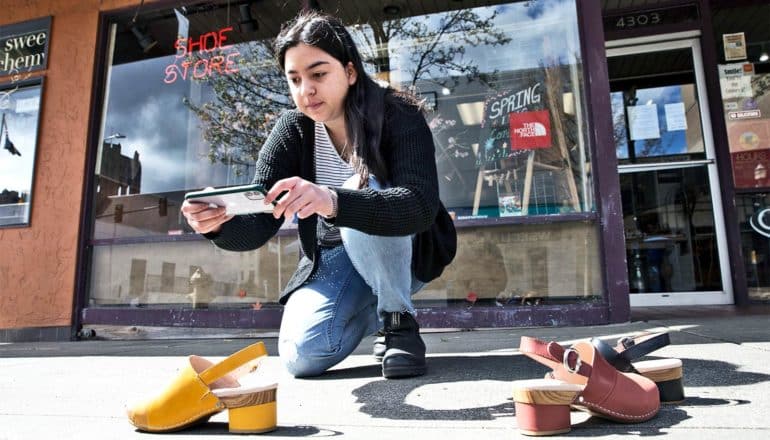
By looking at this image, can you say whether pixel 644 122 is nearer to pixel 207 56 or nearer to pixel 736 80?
pixel 736 80

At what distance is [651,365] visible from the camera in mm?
1110

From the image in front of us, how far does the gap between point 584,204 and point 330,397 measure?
2.29 metres

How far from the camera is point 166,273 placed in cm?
369

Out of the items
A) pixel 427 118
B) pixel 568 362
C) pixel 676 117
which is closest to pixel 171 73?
pixel 427 118

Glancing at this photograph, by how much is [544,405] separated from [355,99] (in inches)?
36.0

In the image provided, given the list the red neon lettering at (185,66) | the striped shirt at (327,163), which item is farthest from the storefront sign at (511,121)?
the red neon lettering at (185,66)

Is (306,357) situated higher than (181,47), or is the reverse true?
(181,47)

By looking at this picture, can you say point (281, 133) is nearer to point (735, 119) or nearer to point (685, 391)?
point (685, 391)

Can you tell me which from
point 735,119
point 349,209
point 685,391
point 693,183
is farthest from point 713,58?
point 349,209

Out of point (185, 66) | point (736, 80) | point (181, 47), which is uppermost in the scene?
point (181, 47)

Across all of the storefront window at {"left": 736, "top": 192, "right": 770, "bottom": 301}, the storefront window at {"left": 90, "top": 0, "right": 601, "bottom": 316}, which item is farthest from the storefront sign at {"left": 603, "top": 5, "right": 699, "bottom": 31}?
the storefront window at {"left": 736, "top": 192, "right": 770, "bottom": 301}

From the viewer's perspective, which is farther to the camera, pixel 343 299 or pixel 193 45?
pixel 193 45

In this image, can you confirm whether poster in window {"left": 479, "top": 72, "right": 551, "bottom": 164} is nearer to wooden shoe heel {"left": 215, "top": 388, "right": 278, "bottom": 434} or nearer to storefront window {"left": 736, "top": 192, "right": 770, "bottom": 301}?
storefront window {"left": 736, "top": 192, "right": 770, "bottom": 301}

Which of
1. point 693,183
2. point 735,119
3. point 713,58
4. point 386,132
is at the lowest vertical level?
point 386,132
